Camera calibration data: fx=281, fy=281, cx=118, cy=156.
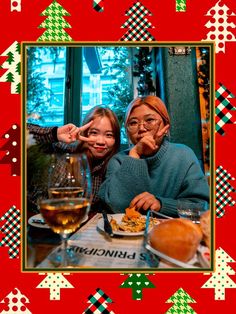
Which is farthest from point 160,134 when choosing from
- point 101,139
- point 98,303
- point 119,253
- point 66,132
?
point 98,303

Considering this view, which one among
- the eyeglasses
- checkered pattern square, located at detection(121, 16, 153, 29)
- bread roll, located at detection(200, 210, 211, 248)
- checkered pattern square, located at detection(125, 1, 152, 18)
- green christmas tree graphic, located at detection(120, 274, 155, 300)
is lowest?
green christmas tree graphic, located at detection(120, 274, 155, 300)

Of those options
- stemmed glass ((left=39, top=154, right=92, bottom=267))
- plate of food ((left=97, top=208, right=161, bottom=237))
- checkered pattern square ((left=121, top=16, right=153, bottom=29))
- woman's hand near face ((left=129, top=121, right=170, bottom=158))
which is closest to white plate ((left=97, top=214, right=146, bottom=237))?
plate of food ((left=97, top=208, right=161, bottom=237))

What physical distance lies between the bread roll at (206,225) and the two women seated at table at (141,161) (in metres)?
0.05

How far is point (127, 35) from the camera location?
33.3 inches

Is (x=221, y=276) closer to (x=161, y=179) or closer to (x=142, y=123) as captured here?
(x=161, y=179)

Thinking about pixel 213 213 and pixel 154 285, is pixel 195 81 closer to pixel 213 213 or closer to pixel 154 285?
pixel 213 213

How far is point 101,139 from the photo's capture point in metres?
1.00

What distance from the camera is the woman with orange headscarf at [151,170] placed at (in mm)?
A: 897

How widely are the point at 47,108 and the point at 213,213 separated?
62 centimetres

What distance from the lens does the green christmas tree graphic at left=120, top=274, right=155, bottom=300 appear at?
0.80 metres

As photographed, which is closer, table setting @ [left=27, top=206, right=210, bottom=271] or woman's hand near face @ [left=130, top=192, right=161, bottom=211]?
table setting @ [left=27, top=206, right=210, bottom=271]

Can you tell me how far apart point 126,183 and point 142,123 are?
214 mm

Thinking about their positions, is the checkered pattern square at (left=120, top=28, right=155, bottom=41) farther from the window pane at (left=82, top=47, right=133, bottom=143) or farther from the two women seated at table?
the two women seated at table

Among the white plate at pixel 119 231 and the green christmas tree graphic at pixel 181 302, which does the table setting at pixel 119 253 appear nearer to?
the white plate at pixel 119 231
